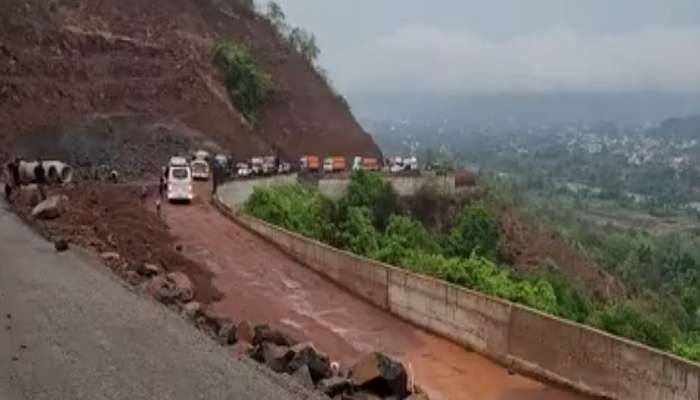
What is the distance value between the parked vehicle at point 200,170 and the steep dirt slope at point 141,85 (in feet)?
20.8

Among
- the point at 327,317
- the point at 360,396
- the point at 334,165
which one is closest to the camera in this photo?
the point at 360,396

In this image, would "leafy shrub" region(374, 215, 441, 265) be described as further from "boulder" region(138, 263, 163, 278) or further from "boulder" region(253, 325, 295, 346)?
"boulder" region(253, 325, 295, 346)

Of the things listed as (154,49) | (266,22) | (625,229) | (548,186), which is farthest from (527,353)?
(548,186)

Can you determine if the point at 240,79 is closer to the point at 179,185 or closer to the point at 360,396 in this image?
the point at 179,185

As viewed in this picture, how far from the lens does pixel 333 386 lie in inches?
602

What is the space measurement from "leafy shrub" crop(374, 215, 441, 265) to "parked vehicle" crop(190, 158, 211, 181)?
10952 mm

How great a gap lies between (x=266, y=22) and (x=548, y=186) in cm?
10143

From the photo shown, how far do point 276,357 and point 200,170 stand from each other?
3543 cm

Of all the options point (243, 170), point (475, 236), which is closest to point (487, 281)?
point (475, 236)

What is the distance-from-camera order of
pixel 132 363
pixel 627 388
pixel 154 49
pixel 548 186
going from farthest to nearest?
1. pixel 548 186
2. pixel 154 49
3. pixel 627 388
4. pixel 132 363

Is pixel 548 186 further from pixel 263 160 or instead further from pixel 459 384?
pixel 459 384

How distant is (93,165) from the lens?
169ft

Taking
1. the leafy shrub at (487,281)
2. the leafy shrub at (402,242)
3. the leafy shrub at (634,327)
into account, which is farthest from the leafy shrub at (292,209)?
the leafy shrub at (634,327)

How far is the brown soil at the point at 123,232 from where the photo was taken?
85.0 feet
